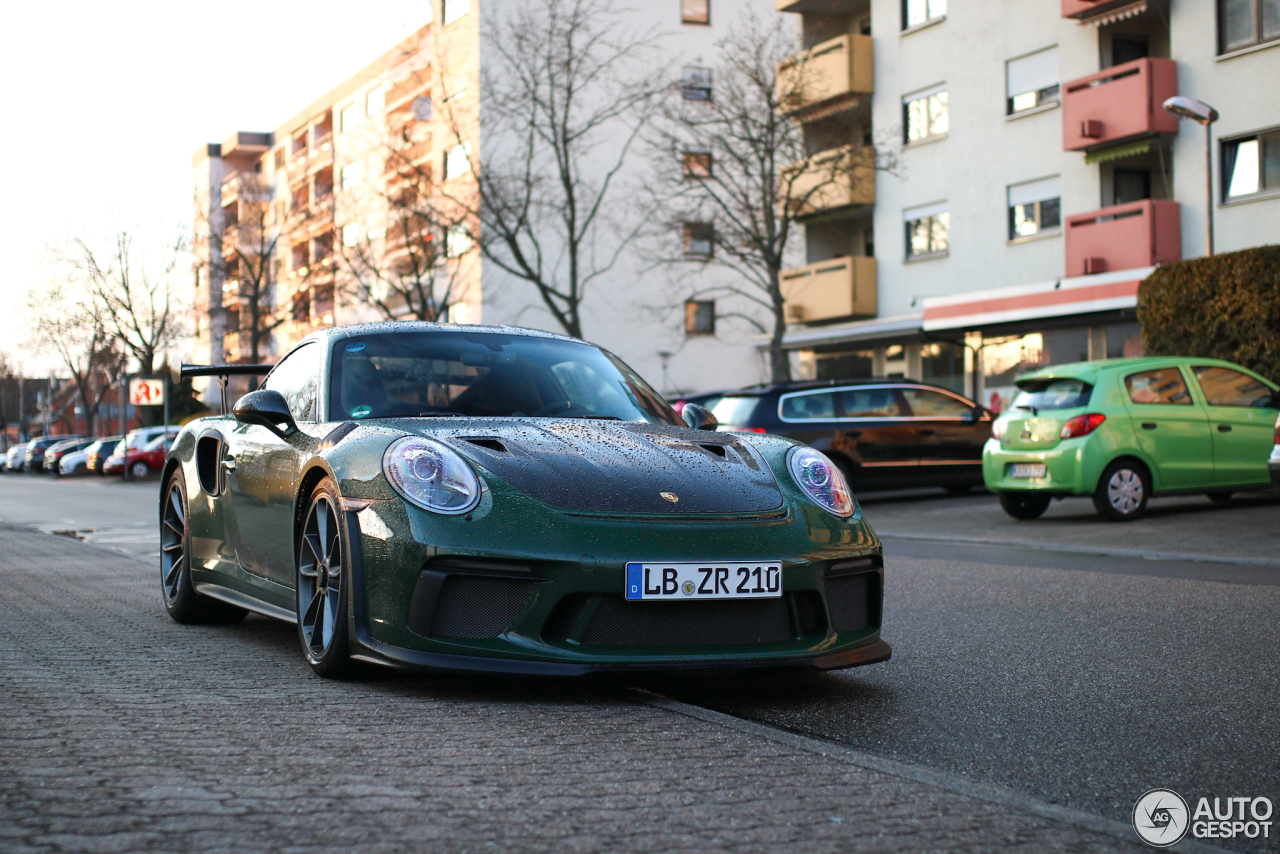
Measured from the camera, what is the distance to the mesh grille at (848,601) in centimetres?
484

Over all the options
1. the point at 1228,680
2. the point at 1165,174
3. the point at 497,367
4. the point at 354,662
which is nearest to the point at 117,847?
the point at 354,662

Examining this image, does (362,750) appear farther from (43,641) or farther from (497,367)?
(43,641)

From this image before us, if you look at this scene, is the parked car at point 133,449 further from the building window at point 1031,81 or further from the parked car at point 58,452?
the building window at point 1031,81

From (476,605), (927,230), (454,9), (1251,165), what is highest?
(454,9)

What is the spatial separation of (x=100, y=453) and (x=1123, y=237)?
37.1 meters

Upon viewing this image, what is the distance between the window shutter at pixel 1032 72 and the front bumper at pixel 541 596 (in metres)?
27.0

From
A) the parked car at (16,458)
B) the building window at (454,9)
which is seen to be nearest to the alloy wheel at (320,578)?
the building window at (454,9)

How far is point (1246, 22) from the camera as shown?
83.5 feet

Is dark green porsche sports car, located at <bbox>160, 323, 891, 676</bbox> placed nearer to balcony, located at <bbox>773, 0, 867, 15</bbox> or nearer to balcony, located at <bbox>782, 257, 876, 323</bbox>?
balcony, located at <bbox>782, 257, 876, 323</bbox>

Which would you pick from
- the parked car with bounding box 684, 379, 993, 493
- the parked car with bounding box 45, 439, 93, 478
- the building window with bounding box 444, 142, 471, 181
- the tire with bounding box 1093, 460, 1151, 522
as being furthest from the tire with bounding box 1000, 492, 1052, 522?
the parked car with bounding box 45, 439, 93, 478

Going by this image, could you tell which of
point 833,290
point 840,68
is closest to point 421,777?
point 833,290

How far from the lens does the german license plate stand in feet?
14.6

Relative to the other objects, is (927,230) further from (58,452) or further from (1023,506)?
(58,452)

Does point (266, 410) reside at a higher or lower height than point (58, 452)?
higher
